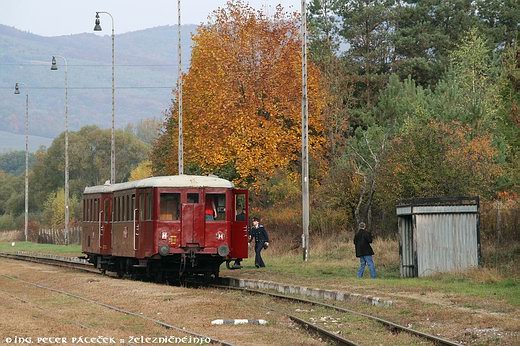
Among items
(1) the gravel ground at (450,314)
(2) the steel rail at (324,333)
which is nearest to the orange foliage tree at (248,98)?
(1) the gravel ground at (450,314)

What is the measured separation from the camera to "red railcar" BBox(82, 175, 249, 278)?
105ft

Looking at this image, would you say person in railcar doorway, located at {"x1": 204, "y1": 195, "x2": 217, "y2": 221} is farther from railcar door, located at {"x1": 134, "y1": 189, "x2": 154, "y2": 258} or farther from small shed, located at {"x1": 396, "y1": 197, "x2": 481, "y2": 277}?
small shed, located at {"x1": 396, "y1": 197, "x2": 481, "y2": 277}

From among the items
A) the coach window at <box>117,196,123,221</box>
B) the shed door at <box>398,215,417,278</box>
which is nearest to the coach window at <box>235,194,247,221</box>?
the coach window at <box>117,196,123,221</box>

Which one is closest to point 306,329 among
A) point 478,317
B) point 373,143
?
point 478,317

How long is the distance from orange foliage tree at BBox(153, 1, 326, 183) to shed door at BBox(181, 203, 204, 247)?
21.8 m

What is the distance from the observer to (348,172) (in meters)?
45.7

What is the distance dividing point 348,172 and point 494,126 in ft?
22.4

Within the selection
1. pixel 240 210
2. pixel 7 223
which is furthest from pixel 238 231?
pixel 7 223

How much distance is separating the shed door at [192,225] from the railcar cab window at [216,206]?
0.36 m

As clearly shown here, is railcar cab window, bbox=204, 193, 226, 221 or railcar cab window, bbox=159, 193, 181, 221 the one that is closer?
railcar cab window, bbox=159, 193, 181, 221

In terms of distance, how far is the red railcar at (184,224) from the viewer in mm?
31922

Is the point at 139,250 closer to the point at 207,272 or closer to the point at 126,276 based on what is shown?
the point at 207,272

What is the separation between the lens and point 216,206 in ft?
107

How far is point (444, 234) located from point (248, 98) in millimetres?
27097
